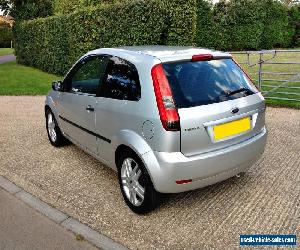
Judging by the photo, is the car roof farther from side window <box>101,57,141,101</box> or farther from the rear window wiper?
the rear window wiper

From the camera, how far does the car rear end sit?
332 cm

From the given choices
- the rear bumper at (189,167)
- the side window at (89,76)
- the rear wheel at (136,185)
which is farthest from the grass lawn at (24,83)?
the rear bumper at (189,167)

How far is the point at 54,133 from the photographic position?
6.07 m

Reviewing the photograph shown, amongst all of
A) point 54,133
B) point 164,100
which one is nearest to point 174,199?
point 164,100

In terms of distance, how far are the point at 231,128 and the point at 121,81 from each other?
128 centimetres

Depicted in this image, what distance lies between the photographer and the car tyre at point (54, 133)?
5938 mm

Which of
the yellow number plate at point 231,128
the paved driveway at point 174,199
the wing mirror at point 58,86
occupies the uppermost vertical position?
the wing mirror at point 58,86

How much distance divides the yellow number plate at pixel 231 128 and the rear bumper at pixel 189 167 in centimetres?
14

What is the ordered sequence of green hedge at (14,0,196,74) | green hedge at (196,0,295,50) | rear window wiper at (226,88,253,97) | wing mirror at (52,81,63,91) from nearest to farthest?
rear window wiper at (226,88,253,97) < wing mirror at (52,81,63,91) < green hedge at (14,0,196,74) < green hedge at (196,0,295,50)

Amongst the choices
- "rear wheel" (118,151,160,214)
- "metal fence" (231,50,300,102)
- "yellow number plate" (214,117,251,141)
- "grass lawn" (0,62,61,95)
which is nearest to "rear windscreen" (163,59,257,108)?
"yellow number plate" (214,117,251,141)

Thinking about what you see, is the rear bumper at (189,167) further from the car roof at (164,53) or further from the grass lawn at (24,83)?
the grass lawn at (24,83)

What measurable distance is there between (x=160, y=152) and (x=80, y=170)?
204cm

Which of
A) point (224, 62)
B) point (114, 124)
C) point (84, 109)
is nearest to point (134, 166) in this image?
point (114, 124)

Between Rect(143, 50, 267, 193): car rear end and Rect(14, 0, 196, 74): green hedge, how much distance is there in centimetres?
775
